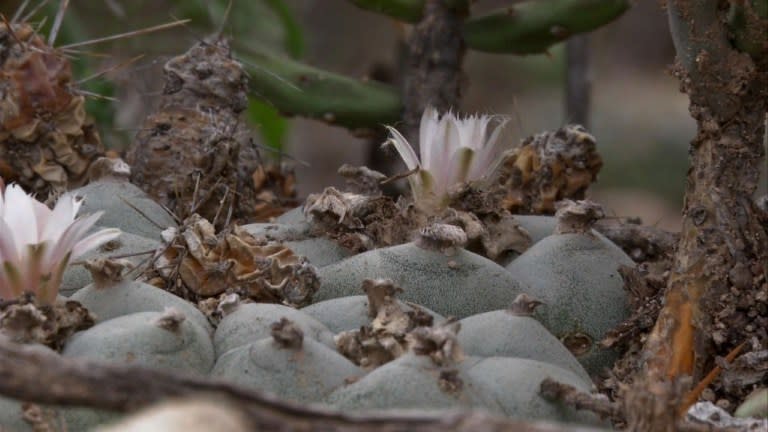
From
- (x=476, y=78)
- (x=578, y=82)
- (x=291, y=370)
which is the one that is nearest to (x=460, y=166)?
(x=291, y=370)

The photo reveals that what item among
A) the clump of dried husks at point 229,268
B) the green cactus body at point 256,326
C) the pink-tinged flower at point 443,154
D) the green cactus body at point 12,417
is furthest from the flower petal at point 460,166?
the green cactus body at point 12,417

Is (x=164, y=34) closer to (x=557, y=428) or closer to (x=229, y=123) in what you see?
(x=229, y=123)

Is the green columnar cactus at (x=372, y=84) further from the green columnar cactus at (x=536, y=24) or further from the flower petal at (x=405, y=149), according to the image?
the flower petal at (x=405, y=149)

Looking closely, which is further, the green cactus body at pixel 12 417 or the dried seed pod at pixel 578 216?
the dried seed pod at pixel 578 216

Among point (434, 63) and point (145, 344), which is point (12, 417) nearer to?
point (145, 344)

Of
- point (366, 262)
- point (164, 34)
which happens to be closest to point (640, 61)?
point (164, 34)
